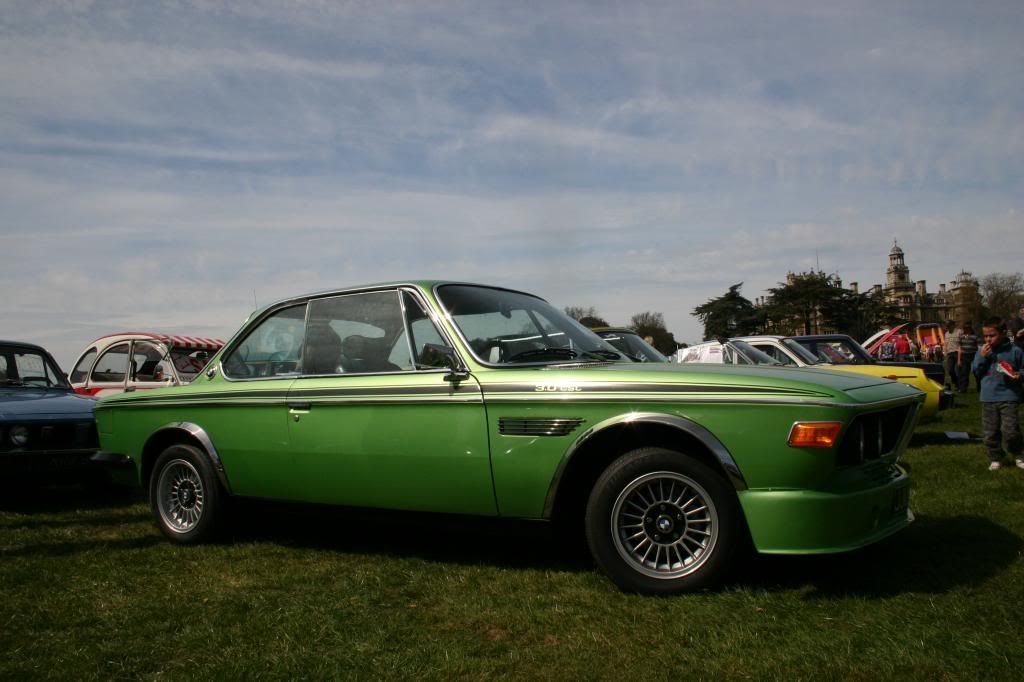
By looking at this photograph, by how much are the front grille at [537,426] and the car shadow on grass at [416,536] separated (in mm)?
491

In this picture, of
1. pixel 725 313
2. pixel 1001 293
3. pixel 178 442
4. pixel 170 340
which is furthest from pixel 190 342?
pixel 1001 293

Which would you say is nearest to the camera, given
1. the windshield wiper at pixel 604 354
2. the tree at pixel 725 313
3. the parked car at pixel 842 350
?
the windshield wiper at pixel 604 354

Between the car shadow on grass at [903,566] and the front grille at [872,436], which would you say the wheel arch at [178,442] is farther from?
the front grille at [872,436]

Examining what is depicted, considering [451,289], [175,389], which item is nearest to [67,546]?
[175,389]

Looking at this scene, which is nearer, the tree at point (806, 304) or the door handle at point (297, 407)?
the door handle at point (297, 407)

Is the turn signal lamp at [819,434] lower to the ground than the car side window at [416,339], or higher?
lower

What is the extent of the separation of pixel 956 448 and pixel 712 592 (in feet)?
22.2

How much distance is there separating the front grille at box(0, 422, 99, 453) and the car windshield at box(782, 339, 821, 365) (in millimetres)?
9426

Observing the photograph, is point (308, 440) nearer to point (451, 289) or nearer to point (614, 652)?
point (451, 289)

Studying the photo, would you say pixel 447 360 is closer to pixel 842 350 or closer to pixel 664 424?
pixel 664 424

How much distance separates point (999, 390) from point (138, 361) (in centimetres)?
1093

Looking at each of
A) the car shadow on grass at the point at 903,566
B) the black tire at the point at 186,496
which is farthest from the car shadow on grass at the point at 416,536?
the car shadow on grass at the point at 903,566

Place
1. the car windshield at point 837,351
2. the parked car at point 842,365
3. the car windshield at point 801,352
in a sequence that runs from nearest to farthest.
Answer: the parked car at point 842,365
the car windshield at point 801,352
the car windshield at point 837,351

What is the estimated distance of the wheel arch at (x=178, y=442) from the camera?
530 centimetres
